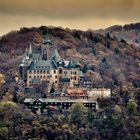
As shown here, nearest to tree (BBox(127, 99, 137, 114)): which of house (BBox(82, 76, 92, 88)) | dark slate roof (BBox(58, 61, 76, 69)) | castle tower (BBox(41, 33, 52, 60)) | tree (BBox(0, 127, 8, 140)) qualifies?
house (BBox(82, 76, 92, 88))

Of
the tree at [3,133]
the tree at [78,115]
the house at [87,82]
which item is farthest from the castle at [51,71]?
the tree at [3,133]

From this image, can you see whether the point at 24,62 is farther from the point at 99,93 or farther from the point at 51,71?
the point at 99,93

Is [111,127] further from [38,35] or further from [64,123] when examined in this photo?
[38,35]

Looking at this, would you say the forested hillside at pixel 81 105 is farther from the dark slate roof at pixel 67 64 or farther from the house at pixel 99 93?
the dark slate roof at pixel 67 64

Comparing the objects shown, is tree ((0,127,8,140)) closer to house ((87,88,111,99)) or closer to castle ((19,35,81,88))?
house ((87,88,111,99))

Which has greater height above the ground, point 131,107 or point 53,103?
point 53,103

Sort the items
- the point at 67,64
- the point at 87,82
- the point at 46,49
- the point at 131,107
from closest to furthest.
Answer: the point at 131,107 < the point at 87,82 < the point at 67,64 < the point at 46,49

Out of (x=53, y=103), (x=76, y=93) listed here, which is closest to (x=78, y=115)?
(x=53, y=103)

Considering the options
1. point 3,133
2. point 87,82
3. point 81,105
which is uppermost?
point 87,82
